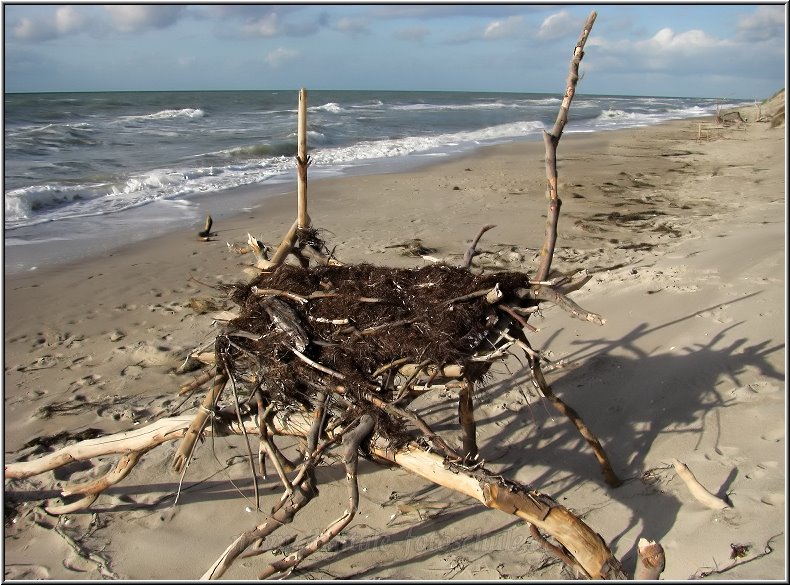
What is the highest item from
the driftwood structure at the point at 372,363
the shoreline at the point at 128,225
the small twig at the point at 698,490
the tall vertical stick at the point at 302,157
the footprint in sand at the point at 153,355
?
the tall vertical stick at the point at 302,157

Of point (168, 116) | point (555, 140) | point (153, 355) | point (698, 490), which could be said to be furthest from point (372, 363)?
point (168, 116)

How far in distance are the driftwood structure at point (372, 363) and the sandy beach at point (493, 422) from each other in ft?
2.00

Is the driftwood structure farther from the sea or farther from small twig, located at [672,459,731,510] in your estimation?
the sea

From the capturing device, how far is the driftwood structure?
2.80 metres

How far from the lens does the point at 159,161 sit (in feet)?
56.6

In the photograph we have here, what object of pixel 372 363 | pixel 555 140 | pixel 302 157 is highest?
pixel 555 140

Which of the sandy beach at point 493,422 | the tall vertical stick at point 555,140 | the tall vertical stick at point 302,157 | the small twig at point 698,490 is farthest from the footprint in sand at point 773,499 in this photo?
the tall vertical stick at point 302,157

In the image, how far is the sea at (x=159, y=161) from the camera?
10.5m

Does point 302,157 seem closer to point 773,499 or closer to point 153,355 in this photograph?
point 153,355

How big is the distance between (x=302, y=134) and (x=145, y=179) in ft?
37.9

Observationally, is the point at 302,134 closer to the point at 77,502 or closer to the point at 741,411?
the point at 77,502

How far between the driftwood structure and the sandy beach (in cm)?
61

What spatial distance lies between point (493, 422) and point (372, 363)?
6.38ft

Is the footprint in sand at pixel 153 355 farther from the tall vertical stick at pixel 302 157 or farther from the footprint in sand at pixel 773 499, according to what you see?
the footprint in sand at pixel 773 499
